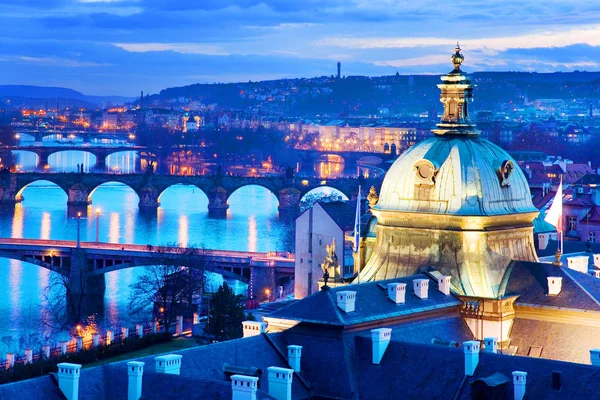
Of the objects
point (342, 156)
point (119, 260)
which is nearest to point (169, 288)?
point (119, 260)

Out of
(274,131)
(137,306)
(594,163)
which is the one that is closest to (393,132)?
(274,131)

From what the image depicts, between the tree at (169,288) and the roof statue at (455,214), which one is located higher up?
the roof statue at (455,214)

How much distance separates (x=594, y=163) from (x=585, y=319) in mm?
98216

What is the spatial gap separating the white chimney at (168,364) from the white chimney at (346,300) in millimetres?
3523

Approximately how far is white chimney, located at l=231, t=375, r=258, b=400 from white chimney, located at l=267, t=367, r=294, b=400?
1.70 m

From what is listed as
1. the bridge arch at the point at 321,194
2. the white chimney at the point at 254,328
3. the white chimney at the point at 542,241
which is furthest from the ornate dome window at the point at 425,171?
the bridge arch at the point at 321,194

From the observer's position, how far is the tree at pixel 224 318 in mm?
42625

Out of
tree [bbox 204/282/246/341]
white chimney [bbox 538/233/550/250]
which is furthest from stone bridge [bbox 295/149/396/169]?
white chimney [bbox 538/233/550/250]

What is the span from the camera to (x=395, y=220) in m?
30.1

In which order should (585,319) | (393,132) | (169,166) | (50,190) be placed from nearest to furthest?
→ (585,319) < (50,190) < (169,166) < (393,132)

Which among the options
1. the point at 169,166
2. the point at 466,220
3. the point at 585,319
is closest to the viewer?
the point at 585,319

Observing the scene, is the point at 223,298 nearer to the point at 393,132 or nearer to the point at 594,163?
the point at 594,163

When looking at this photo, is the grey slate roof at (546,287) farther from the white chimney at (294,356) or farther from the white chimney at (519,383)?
the white chimney at (519,383)

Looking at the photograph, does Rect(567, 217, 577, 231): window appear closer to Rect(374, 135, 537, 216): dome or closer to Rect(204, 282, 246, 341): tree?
Rect(204, 282, 246, 341): tree
